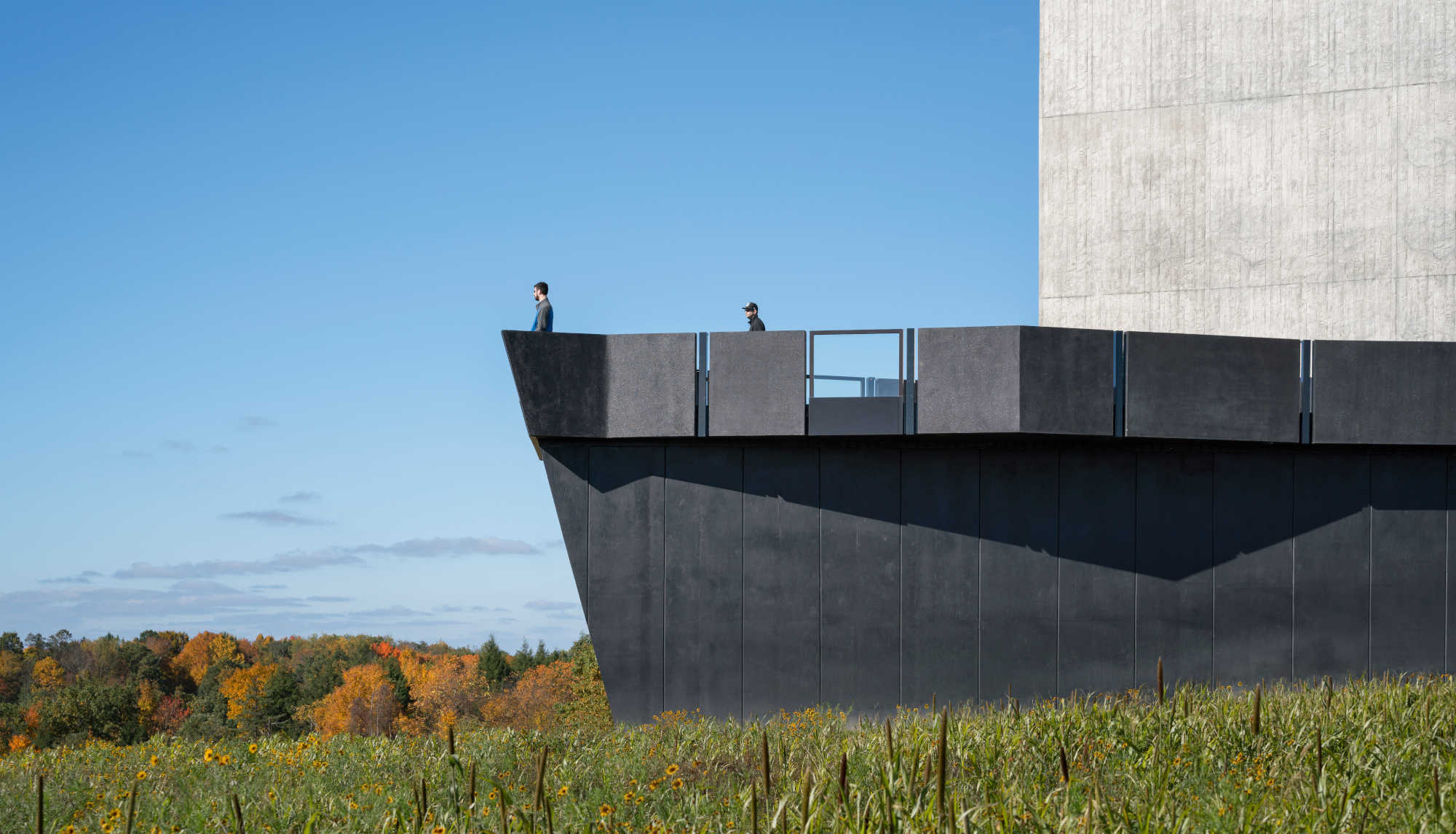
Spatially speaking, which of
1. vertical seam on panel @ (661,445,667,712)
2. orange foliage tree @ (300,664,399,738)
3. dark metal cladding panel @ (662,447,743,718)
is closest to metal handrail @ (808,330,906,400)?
dark metal cladding panel @ (662,447,743,718)

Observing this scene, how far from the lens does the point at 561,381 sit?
1505cm

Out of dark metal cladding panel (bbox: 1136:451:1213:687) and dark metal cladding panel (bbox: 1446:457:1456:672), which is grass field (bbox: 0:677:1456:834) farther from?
dark metal cladding panel (bbox: 1446:457:1456:672)

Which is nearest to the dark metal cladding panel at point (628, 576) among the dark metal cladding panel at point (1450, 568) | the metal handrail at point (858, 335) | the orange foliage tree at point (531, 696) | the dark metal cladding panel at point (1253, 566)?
the metal handrail at point (858, 335)

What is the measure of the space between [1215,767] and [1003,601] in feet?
27.6

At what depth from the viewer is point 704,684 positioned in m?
15.0

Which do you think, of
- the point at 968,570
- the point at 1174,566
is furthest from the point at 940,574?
the point at 1174,566

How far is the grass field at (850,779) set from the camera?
4918 millimetres

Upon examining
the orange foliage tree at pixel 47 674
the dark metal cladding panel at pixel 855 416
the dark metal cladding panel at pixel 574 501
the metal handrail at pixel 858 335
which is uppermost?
the metal handrail at pixel 858 335

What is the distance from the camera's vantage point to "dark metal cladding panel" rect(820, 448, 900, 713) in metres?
14.9

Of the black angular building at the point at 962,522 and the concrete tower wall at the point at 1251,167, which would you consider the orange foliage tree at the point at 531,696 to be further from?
the black angular building at the point at 962,522

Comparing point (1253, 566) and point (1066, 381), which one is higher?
point (1066, 381)

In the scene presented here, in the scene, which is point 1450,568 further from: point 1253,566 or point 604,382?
point 604,382

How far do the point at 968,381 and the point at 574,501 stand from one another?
19.0 ft

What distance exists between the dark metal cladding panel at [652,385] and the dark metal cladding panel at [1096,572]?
5.51 m
